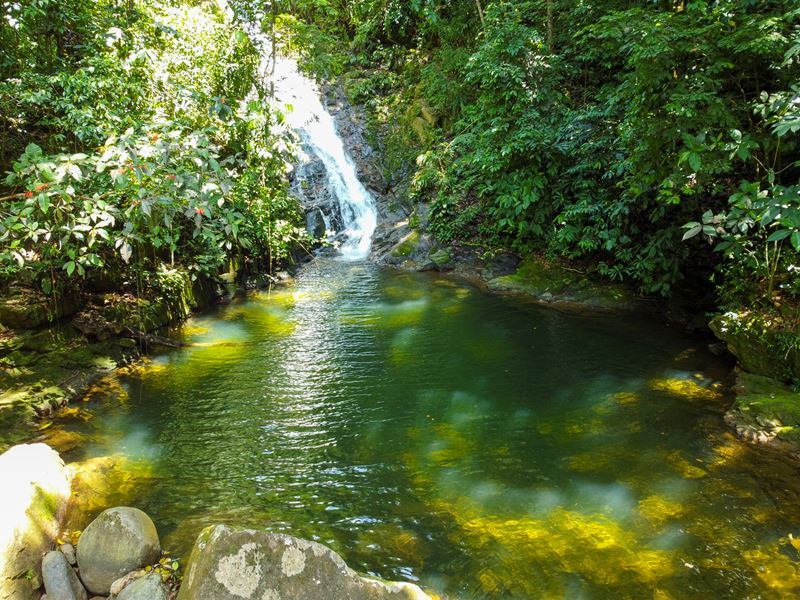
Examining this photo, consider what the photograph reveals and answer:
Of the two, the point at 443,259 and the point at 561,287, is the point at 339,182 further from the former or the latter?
the point at 561,287

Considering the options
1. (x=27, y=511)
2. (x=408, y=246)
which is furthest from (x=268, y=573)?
(x=408, y=246)

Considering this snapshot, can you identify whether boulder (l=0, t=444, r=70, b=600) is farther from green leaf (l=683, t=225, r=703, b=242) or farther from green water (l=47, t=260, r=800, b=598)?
green leaf (l=683, t=225, r=703, b=242)

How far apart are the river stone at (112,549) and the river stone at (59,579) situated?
0.19 feet

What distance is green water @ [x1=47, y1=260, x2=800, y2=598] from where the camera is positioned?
3.55 meters

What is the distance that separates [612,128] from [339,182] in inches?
406

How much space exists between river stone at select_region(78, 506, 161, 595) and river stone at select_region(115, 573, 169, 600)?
231 mm

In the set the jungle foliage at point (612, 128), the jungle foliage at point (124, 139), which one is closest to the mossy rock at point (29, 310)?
the jungle foliage at point (124, 139)

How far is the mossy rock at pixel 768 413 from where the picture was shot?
15.3 feet

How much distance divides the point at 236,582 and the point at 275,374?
4.11 m

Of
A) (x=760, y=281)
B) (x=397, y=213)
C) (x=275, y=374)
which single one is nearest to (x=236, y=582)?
(x=275, y=374)

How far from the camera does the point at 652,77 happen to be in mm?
5652

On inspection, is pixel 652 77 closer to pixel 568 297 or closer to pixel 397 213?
pixel 568 297

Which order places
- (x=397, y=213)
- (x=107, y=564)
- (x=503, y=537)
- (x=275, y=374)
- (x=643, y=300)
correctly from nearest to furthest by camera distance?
(x=107, y=564), (x=503, y=537), (x=275, y=374), (x=643, y=300), (x=397, y=213)

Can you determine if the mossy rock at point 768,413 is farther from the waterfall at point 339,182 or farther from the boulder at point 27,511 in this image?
the waterfall at point 339,182
